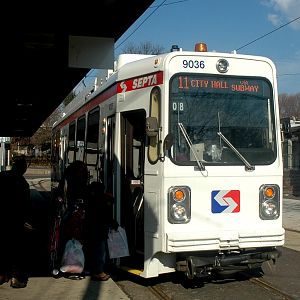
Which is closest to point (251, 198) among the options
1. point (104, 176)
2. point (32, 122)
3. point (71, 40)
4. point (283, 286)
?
point (283, 286)

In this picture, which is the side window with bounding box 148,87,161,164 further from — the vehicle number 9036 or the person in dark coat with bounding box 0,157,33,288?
the person in dark coat with bounding box 0,157,33,288

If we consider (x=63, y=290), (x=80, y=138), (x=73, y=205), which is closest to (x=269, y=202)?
(x=73, y=205)

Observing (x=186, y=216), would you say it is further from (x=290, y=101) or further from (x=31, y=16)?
(x=290, y=101)

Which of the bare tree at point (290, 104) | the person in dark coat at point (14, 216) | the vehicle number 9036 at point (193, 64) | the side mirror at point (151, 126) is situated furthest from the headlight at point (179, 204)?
the bare tree at point (290, 104)

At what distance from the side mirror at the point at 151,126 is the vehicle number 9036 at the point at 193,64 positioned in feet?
2.72

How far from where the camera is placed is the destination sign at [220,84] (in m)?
6.61

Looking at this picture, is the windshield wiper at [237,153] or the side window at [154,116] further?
the windshield wiper at [237,153]

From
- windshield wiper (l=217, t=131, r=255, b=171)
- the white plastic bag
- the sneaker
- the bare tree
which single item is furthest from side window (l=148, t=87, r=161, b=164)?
the bare tree

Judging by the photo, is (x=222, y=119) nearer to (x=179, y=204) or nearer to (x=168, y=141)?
(x=168, y=141)

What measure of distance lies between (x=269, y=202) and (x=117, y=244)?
2097 millimetres

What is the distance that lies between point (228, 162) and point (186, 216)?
895mm

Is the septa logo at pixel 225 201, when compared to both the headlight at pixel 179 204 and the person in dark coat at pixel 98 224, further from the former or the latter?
the person in dark coat at pixel 98 224

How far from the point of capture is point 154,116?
21.9ft

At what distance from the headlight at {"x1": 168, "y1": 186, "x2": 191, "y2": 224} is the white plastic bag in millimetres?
1681
